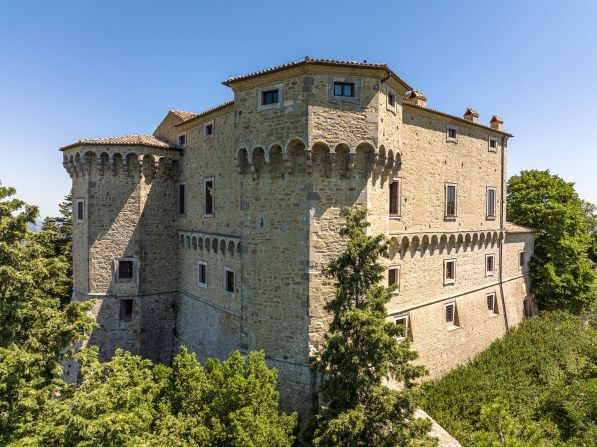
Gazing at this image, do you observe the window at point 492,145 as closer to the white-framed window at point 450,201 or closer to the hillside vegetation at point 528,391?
the white-framed window at point 450,201

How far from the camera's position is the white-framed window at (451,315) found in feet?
69.8

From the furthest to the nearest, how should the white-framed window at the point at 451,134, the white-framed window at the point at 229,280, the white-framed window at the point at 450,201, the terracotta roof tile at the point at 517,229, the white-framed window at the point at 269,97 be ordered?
1. the terracotta roof tile at the point at 517,229
2. the white-framed window at the point at 451,134
3. the white-framed window at the point at 450,201
4. the white-framed window at the point at 229,280
5. the white-framed window at the point at 269,97

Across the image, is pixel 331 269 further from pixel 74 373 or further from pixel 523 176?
pixel 523 176

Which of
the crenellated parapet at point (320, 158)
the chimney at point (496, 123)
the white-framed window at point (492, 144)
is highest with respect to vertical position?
the chimney at point (496, 123)

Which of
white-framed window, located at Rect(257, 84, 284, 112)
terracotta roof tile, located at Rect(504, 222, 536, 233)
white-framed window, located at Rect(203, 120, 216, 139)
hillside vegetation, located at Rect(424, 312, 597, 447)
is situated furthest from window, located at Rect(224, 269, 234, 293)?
terracotta roof tile, located at Rect(504, 222, 536, 233)

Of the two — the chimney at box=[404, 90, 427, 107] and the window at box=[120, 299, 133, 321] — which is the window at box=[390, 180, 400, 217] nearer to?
the chimney at box=[404, 90, 427, 107]

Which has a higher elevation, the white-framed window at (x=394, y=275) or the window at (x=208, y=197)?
the window at (x=208, y=197)

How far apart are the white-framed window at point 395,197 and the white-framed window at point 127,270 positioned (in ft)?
47.9

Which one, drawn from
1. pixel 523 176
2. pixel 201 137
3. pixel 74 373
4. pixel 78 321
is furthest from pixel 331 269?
pixel 523 176

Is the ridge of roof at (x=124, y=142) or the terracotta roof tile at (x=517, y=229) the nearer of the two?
the ridge of roof at (x=124, y=142)

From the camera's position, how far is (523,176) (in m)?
31.8

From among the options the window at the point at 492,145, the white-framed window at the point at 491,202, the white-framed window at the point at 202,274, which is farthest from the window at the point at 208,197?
the window at the point at 492,145

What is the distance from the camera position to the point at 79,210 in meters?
21.1

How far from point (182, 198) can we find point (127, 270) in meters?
5.20
